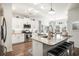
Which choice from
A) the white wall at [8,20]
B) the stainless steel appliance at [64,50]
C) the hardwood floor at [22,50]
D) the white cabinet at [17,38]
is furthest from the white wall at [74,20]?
the white wall at [8,20]

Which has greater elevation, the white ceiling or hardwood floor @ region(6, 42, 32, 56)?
the white ceiling

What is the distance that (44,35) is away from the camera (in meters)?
1.76

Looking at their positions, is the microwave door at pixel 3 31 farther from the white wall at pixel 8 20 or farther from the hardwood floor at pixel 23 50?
the hardwood floor at pixel 23 50

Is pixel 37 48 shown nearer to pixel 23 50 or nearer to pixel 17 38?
pixel 23 50

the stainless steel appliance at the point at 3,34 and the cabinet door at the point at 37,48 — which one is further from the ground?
the stainless steel appliance at the point at 3,34

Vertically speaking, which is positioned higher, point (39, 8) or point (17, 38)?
point (39, 8)

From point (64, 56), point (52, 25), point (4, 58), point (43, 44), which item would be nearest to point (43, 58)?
point (43, 44)

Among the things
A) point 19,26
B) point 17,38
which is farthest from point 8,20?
point 17,38

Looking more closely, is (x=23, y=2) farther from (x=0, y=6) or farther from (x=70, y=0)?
(x=70, y=0)

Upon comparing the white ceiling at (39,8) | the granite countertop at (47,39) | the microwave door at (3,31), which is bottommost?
the granite countertop at (47,39)

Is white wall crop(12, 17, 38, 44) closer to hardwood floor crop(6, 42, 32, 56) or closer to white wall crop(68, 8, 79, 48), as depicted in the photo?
hardwood floor crop(6, 42, 32, 56)

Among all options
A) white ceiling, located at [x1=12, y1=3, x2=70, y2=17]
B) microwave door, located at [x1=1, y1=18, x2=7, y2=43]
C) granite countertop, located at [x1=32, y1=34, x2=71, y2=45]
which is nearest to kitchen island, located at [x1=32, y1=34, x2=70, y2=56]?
granite countertop, located at [x1=32, y1=34, x2=71, y2=45]

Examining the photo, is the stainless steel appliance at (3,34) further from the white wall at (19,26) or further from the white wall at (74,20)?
the white wall at (74,20)

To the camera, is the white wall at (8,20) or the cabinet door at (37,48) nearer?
the white wall at (8,20)
